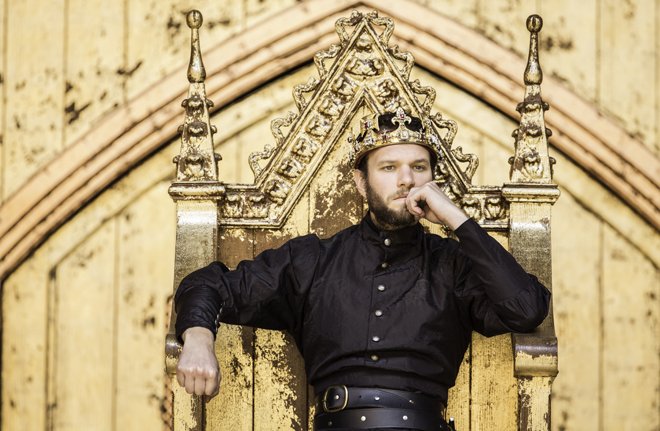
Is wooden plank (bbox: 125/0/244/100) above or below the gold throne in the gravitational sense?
above

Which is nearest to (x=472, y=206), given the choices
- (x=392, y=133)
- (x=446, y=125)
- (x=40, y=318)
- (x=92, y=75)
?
(x=446, y=125)

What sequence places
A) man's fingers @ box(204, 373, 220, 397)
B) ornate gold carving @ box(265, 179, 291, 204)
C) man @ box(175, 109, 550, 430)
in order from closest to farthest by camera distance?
man's fingers @ box(204, 373, 220, 397), man @ box(175, 109, 550, 430), ornate gold carving @ box(265, 179, 291, 204)

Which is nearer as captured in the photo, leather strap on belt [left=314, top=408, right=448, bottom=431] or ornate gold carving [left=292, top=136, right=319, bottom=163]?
leather strap on belt [left=314, top=408, right=448, bottom=431]

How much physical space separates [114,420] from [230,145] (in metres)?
0.89

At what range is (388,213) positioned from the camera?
2.37m

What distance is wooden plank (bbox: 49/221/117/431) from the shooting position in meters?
3.23

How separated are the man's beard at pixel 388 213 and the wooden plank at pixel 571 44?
1038 mm

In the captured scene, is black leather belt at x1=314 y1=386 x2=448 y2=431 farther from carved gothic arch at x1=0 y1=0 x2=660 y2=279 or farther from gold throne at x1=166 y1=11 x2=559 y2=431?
carved gothic arch at x1=0 y1=0 x2=660 y2=279

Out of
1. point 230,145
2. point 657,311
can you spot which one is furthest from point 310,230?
point 657,311

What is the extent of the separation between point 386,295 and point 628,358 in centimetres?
113

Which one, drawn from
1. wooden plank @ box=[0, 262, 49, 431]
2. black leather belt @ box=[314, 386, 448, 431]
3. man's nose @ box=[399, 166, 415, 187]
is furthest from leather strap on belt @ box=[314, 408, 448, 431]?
wooden plank @ box=[0, 262, 49, 431]

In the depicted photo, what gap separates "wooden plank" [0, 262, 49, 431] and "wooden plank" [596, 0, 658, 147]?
1.78 m

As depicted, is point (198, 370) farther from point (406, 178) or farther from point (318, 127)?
point (318, 127)

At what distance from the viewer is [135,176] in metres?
3.26
